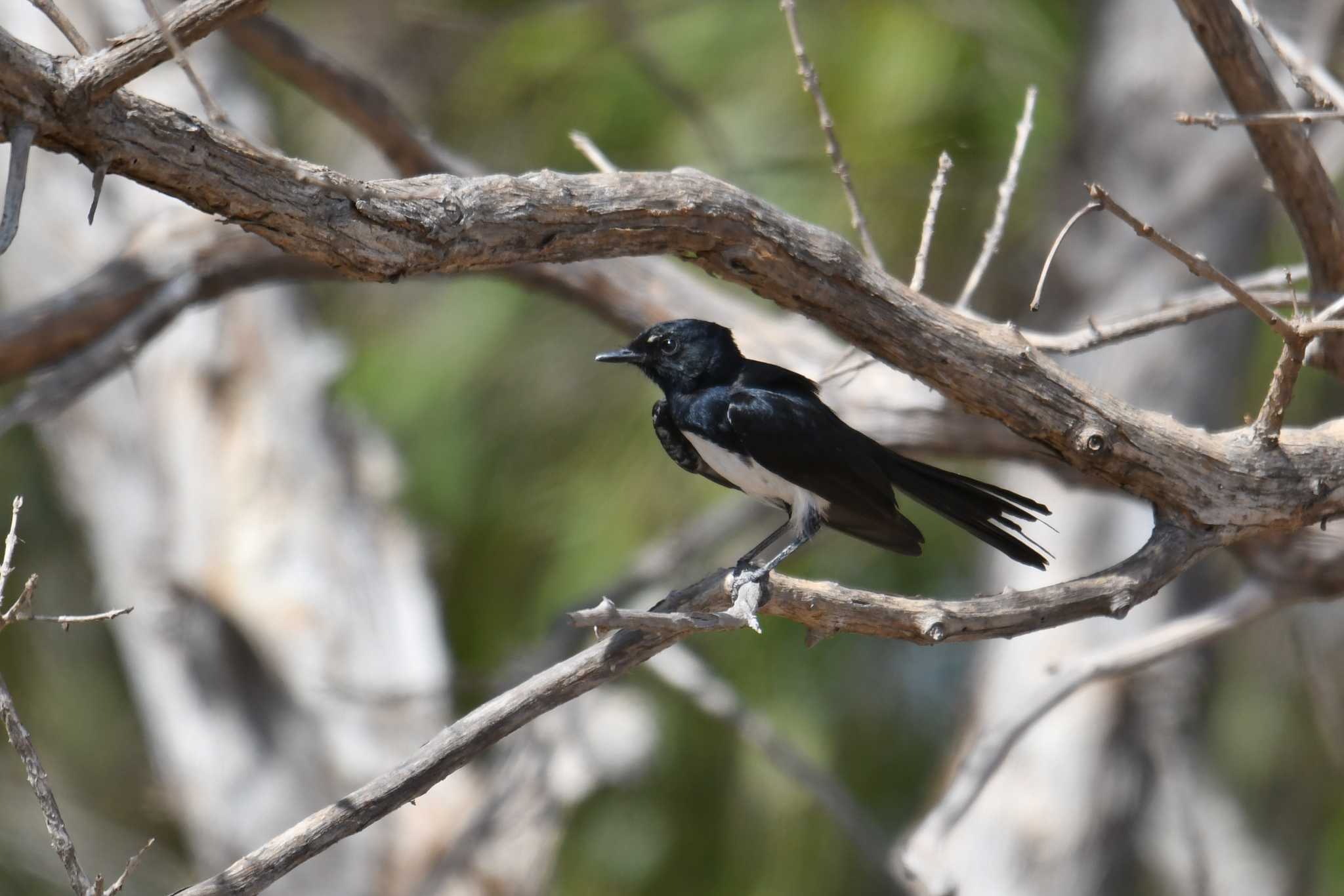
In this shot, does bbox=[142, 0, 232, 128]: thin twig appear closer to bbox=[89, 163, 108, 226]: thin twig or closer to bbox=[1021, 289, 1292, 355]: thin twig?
bbox=[89, 163, 108, 226]: thin twig

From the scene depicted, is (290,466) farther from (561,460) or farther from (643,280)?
(643,280)

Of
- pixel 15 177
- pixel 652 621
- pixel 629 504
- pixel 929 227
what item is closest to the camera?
pixel 15 177

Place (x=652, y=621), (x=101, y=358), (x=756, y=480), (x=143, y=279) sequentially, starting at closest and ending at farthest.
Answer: (x=652, y=621), (x=756, y=480), (x=101, y=358), (x=143, y=279)

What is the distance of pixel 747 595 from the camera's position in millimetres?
1885

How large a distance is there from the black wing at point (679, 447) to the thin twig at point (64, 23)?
61.7 inches

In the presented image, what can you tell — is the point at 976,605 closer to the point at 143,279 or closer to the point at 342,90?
the point at 342,90

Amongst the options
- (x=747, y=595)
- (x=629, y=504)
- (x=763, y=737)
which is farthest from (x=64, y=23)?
(x=629, y=504)

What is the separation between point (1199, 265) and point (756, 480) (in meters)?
1.19

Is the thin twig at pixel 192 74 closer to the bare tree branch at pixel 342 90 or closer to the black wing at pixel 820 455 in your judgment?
the black wing at pixel 820 455

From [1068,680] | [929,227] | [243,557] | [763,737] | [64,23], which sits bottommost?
[1068,680]

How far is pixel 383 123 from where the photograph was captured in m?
3.62

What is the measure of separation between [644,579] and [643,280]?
1346 millimetres

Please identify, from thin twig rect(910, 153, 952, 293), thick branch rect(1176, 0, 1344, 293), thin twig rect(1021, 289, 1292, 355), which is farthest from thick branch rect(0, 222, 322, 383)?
thick branch rect(1176, 0, 1344, 293)

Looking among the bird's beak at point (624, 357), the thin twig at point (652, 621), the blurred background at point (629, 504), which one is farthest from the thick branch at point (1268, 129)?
the blurred background at point (629, 504)
